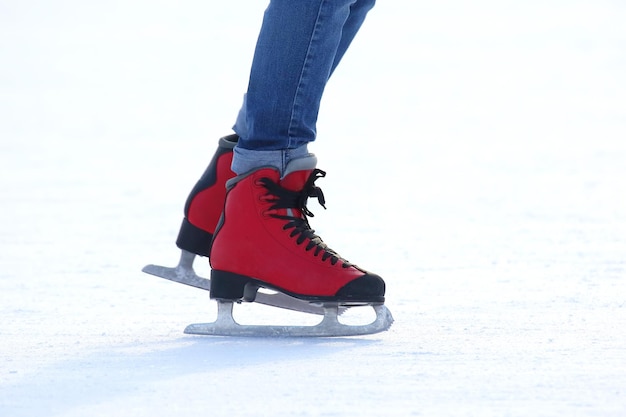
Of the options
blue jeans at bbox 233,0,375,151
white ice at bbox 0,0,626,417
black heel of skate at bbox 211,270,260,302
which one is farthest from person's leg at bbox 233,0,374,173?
white ice at bbox 0,0,626,417

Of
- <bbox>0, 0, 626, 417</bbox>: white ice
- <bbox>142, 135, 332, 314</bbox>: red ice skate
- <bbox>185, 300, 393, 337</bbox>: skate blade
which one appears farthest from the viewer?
<bbox>142, 135, 332, 314</bbox>: red ice skate

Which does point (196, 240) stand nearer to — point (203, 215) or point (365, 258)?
point (203, 215)

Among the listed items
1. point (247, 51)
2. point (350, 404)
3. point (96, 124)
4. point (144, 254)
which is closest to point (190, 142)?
point (96, 124)

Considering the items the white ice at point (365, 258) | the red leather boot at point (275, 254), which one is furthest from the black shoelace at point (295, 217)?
the white ice at point (365, 258)

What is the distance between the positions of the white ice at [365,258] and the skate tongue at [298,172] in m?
0.20

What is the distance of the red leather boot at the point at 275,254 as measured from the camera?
4.12 feet

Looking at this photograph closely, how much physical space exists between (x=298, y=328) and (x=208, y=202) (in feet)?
0.82

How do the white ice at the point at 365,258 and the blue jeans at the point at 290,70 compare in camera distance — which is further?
the blue jeans at the point at 290,70

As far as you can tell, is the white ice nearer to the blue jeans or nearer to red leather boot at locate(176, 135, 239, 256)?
red leather boot at locate(176, 135, 239, 256)

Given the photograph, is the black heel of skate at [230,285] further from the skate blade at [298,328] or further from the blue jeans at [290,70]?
the blue jeans at [290,70]

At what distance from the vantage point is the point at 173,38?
12.2 m

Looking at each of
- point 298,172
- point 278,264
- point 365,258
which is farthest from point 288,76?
point 365,258

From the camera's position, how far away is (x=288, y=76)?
1.26 metres

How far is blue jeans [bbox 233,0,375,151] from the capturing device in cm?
124
